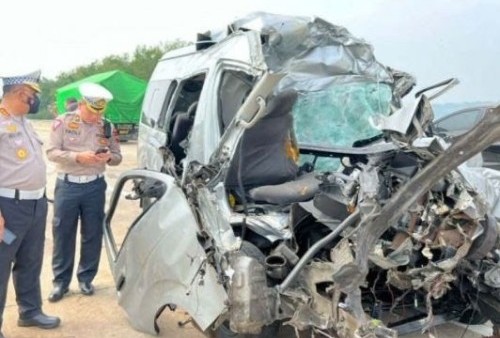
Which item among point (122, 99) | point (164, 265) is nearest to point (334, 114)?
point (164, 265)

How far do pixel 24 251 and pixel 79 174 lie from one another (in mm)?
848

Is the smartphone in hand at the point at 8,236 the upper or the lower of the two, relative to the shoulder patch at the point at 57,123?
lower

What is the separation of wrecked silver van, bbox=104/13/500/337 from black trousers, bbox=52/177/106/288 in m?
0.27

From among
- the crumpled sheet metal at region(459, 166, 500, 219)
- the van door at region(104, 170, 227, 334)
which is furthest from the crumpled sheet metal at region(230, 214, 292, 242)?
the crumpled sheet metal at region(459, 166, 500, 219)

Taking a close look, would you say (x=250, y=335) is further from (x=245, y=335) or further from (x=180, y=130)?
(x=180, y=130)

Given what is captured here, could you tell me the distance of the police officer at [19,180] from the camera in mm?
3770

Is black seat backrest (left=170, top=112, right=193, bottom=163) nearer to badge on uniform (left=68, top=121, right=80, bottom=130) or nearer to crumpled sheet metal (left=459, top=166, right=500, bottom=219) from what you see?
badge on uniform (left=68, top=121, right=80, bottom=130)

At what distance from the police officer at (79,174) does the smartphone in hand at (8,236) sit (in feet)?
2.78

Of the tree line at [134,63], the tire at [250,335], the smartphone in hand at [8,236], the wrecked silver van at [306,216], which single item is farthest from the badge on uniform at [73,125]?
the tree line at [134,63]

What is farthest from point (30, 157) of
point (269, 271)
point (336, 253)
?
point (336, 253)

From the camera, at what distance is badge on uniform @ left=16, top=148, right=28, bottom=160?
12.5 ft

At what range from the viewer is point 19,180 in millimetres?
3814

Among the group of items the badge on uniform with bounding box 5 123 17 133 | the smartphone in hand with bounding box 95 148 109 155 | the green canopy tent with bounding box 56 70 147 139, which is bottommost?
the green canopy tent with bounding box 56 70 147 139

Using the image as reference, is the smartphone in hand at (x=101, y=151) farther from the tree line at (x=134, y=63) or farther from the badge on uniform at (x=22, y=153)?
the tree line at (x=134, y=63)
